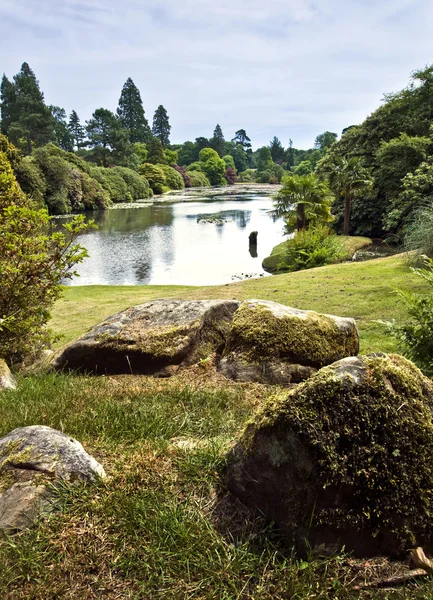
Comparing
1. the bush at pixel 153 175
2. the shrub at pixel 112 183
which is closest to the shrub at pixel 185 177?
the bush at pixel 153 175

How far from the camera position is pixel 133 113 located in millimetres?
110500

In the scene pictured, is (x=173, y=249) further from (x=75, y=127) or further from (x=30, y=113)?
(x=75, y=127)

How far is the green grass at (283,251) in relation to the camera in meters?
24.5

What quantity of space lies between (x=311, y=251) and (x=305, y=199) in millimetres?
4642

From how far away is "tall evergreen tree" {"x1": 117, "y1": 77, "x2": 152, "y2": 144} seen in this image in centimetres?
10881

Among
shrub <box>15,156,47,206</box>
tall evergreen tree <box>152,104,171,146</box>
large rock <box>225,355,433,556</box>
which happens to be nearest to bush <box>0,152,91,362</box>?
large rock <box>225,355,433,556</box>

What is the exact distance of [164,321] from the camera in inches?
207

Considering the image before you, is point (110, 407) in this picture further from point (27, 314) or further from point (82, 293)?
point (82, 293)

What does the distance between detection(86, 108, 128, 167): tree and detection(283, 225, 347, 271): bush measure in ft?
219

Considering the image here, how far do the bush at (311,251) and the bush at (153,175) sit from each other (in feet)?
226

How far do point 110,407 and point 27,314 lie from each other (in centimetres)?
338

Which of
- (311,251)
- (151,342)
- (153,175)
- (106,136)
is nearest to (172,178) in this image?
(153,175)

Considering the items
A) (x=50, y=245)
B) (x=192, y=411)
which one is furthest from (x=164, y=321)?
(x=50, y=245)

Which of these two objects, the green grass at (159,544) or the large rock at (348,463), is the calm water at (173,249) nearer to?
the green grass at (159,544)
